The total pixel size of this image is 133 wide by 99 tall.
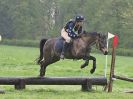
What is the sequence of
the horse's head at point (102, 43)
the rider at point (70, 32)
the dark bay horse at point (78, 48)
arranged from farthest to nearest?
the rider at point (70, 32), the dark bay horse at point (78, 48), the horse's head at point (102, 43)

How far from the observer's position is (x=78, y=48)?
44.6ft

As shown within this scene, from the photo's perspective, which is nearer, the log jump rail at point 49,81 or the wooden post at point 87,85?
the log jump rail at point 49,81

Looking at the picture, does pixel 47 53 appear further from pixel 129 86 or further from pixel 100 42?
pixel 129 86

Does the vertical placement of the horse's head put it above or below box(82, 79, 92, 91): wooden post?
above

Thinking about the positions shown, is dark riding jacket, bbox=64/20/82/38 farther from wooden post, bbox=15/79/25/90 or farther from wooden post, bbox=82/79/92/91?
wooden post, bbox=15/79/25/90

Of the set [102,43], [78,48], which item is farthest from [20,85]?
[102,43]

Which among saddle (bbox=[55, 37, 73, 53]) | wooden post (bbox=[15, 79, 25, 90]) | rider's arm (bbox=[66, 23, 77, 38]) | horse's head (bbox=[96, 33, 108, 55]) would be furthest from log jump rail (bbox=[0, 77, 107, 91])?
rider's arm (bbox=[66, 23, 77, 38])

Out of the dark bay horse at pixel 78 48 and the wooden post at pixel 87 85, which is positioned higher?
the dark bay horse at pixel 78 48

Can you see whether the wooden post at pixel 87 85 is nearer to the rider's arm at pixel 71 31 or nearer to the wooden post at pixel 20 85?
the rider's arm at pixel 71 31

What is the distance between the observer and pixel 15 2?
83438mm

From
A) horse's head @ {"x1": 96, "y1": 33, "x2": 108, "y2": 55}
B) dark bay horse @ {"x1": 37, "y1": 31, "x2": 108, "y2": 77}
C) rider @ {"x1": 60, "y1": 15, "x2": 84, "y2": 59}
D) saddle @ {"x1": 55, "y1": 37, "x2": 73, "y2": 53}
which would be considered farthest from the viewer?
saddle @ {"x1": 55, "y1": 37, "x2": 73, "y2": 53}

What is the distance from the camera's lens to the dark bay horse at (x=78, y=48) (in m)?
13.4

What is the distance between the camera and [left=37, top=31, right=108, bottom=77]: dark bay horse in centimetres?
1344

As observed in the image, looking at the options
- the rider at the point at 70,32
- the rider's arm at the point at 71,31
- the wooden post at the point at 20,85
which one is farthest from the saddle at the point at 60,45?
the wooden post at the point at 20,85
